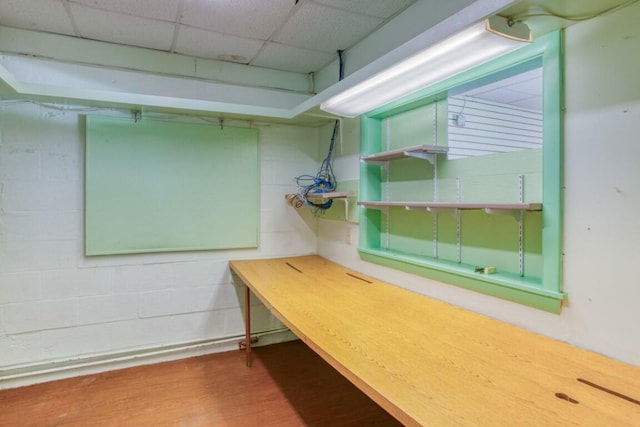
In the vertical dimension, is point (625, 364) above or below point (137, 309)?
above

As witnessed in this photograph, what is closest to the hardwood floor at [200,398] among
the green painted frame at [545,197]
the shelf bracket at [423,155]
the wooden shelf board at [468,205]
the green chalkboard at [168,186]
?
the green chalkboard at [168,186]

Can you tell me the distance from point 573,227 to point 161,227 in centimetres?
278

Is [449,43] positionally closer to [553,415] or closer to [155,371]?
[553,415]

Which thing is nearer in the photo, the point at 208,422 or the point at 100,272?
the point at 208,422

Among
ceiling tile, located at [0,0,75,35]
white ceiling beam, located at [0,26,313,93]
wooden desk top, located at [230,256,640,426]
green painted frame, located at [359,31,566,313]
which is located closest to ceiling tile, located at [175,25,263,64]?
white ceiling beam, located at [0,26,313,93]

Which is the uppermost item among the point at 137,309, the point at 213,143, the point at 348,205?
the point at 213,143

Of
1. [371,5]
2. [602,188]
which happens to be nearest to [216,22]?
[371,5]

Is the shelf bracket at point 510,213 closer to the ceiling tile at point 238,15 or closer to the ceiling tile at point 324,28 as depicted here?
the ceiling tile at point 324,28

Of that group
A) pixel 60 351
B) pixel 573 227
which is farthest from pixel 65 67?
pixel 573 227

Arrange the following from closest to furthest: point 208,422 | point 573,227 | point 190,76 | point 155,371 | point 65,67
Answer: point 573,227
point 208,422
point 65,67
point 155,371
point 190,76

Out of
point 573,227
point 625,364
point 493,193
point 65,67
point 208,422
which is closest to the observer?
point 625,364

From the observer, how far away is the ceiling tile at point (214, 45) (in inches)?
104

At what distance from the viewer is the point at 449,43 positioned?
149cm

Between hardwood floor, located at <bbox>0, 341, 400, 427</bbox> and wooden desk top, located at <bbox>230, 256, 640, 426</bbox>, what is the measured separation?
806mm
